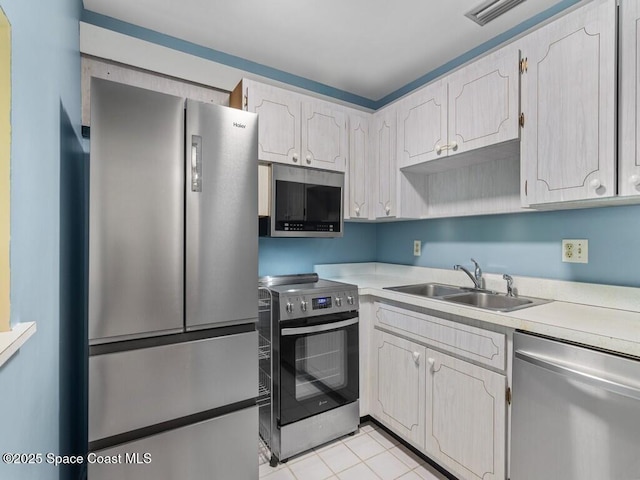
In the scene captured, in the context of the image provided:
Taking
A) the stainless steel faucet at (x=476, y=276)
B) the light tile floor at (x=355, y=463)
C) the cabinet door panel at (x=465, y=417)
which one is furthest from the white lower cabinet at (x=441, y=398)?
the stainless steel faucet at (x=476, y=276)

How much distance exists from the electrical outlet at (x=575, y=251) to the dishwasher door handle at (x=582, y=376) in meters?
0.72

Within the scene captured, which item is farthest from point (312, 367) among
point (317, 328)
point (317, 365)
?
point (317, 328)

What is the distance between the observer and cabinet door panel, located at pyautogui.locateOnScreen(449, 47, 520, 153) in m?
1.63

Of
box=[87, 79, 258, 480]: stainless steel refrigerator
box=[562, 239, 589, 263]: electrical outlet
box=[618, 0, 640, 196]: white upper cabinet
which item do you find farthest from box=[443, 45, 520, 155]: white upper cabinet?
box=[87, 79, 258, 480]: stainless steel refrigerator

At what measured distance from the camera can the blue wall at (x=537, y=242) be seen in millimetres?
1510

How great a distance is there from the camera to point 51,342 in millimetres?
1084

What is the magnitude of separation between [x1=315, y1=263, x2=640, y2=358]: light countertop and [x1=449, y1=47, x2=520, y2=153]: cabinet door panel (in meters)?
0.86

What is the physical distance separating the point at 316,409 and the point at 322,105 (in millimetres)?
2054

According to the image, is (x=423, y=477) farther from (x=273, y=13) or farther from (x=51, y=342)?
(x=273, y=13)

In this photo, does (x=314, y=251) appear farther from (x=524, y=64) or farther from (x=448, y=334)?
(x=524, y=64)

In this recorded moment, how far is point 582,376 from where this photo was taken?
1.12 m

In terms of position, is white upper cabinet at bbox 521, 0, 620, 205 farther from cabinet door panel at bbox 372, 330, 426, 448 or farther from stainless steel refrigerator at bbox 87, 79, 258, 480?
stainless steel refrigerator at bbox 87, 79, 258, 480

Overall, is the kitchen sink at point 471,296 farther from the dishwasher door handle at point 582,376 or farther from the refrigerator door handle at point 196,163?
the refrigerator door handle at point 196,163

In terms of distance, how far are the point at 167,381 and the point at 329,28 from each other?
2132 millimetres
